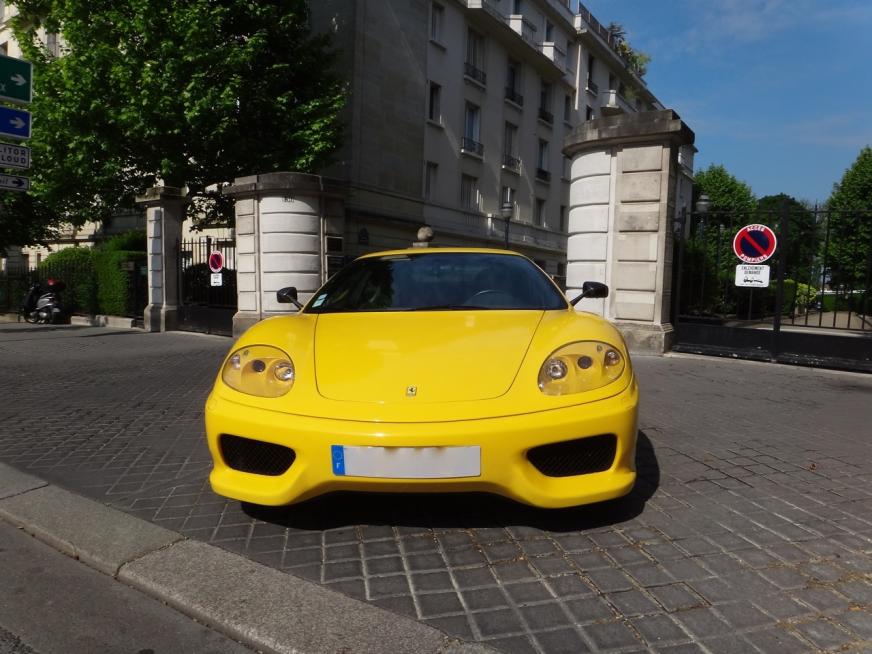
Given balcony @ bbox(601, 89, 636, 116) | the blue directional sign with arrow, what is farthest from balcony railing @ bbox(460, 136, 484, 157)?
the blue directional sign with arrow

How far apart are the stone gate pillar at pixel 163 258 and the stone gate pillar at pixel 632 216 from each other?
8.94 metres

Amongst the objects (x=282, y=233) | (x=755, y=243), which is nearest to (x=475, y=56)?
(x=282, y=233)

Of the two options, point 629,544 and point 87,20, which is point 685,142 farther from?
point 87,20

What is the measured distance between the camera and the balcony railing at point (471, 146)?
25.3m

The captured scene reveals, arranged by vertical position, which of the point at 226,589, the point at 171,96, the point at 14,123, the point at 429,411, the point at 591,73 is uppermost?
the point at 591,73

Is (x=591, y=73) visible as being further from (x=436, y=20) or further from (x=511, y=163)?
(x=436, y=20)

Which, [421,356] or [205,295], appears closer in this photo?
[421,356]

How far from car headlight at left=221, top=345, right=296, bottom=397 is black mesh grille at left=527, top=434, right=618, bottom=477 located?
3.60 ft

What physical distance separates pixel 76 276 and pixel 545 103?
2358 cm

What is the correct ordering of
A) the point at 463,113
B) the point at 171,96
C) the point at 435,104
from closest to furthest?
the point at 171,96 → the point at 435,104 → the point at 463,113

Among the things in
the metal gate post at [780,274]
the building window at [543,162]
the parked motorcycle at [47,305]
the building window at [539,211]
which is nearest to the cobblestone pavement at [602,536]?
the metal gate post at [780,274]

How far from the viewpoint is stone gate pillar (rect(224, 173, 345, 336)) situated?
11.1m

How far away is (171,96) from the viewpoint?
13453 mm

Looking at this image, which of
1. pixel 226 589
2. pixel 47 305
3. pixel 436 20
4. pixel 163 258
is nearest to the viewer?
pixel 226 589
